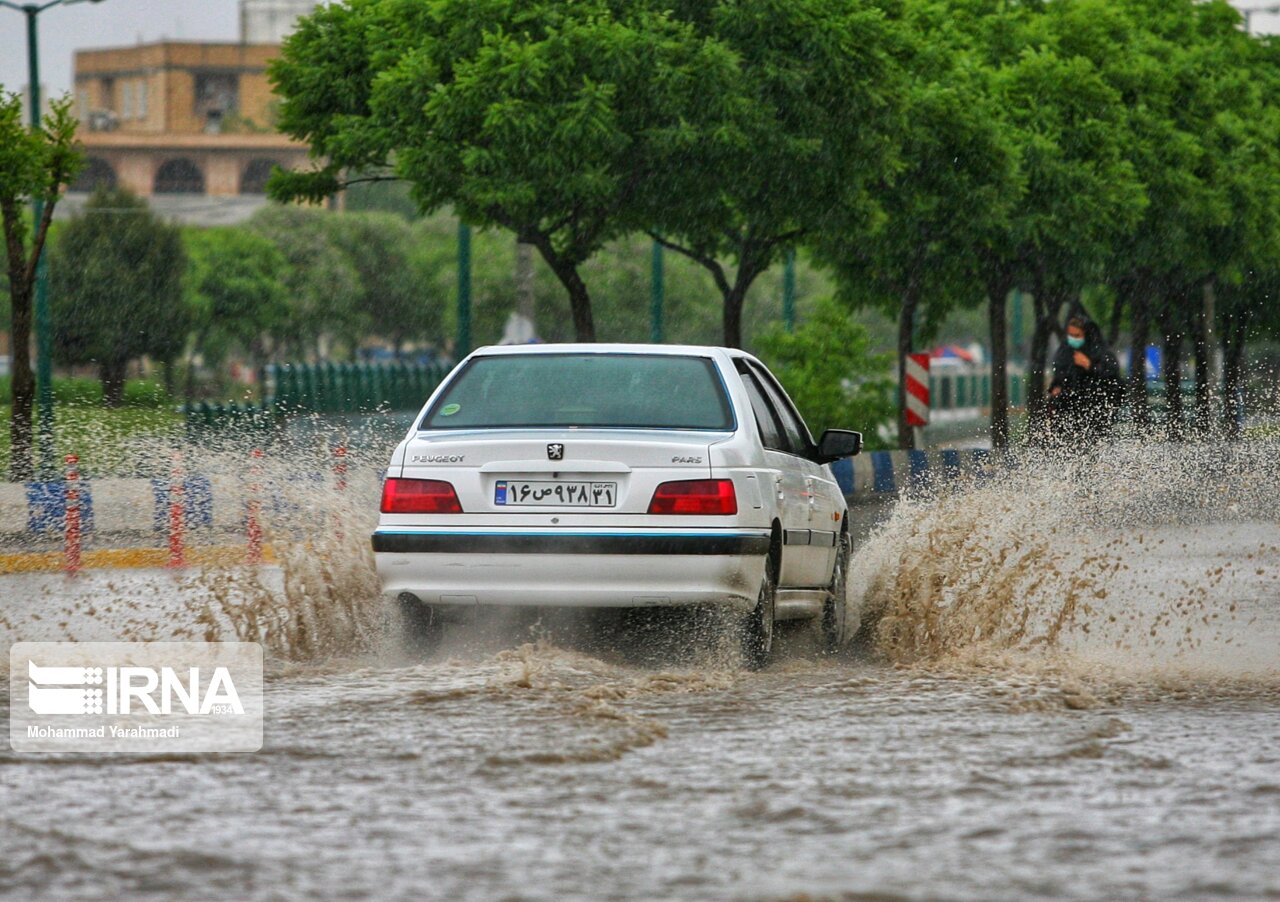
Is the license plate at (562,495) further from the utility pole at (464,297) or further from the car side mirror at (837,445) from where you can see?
the utility pole at (464,297)

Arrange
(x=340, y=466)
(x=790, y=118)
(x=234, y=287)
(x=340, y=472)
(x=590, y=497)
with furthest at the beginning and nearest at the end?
1. (x=234, y=287)
2. (x=790, y=118)
3. (x=340, y=466)
4. (x=340, y=472)
5. (x=590, y=497)

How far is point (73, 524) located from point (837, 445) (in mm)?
6673

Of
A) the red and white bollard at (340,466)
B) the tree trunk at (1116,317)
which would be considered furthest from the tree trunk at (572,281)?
the tree trunk at (1116,317)

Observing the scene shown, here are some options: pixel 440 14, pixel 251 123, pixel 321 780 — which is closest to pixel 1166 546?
pixel 440 14

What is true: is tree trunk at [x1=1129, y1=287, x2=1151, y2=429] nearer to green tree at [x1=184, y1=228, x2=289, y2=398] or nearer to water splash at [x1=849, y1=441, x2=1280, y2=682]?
water splash at [x1=849, y1=441, x2=1280, y2=682]

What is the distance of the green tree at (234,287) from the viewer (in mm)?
75562

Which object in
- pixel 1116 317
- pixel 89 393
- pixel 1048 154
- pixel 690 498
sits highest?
pixel 1048 154

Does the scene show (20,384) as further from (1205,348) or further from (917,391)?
(1205,348)

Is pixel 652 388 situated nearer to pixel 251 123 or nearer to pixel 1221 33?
pixel 1221 33

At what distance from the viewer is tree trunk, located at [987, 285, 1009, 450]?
Answer: 111 ft

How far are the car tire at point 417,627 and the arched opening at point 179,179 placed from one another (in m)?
115

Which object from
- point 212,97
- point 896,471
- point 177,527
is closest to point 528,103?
point 896,471

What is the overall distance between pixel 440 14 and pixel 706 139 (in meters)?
3.01

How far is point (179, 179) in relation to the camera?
397 feet
